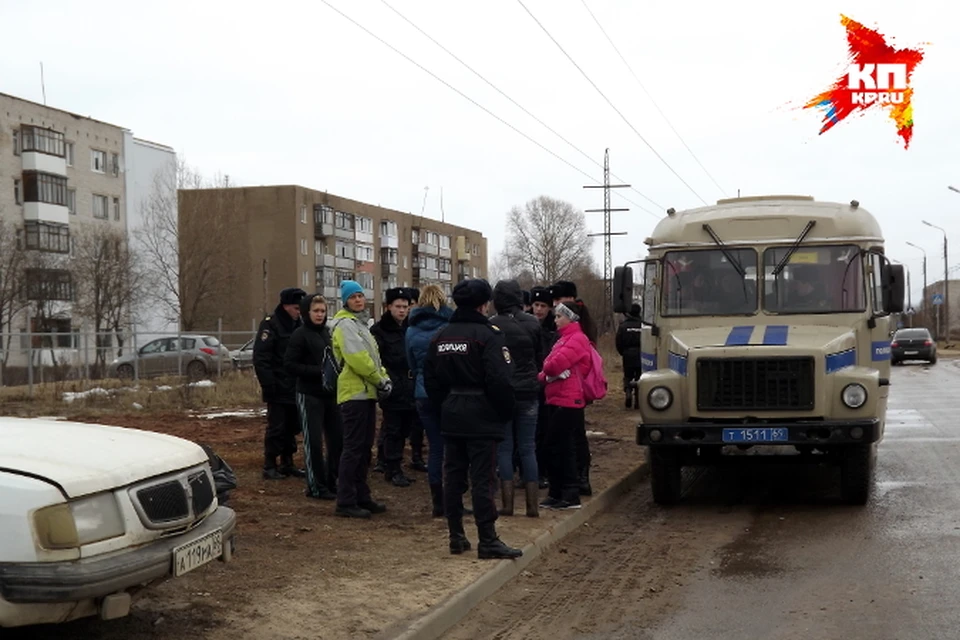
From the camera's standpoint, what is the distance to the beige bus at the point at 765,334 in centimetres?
1065

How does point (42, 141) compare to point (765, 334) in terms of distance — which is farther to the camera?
point (42, 141)

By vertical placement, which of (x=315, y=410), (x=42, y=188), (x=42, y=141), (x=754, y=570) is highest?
(x=42, y=141)

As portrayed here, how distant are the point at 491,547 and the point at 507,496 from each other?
184 cm

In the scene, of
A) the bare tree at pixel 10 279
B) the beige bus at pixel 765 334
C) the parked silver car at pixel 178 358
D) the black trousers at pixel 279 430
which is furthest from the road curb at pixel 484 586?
the bare tree at pixel 10 279

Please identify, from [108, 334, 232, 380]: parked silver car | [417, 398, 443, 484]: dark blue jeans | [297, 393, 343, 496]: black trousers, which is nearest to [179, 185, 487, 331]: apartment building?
[108, 334, 232, 380]: parked silver car

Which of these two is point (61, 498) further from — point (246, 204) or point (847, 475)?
point (246, 204)

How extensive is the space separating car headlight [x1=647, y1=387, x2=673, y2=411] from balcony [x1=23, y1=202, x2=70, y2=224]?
178 ft

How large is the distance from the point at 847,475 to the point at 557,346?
2900 mm

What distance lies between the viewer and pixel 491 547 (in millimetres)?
8219

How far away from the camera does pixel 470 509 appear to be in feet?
33.8

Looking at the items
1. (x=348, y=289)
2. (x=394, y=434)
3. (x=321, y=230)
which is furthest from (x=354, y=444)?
(x=321, y=230)

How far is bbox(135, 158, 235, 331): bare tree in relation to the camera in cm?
6675

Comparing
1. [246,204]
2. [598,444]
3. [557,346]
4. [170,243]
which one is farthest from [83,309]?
[557,346]

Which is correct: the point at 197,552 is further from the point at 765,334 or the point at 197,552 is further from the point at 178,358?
the point at 178,358
